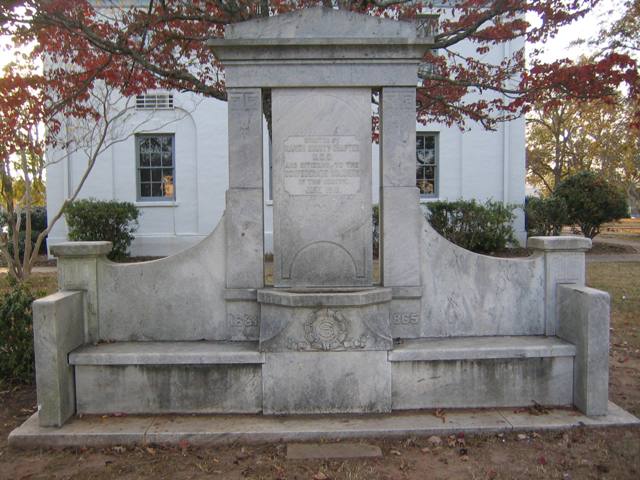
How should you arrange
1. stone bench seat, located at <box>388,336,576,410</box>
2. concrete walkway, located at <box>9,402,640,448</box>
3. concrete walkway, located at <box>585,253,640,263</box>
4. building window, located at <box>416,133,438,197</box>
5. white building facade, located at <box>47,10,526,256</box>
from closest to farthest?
concrete walkway, located at <box>9,402,640,448</box>, stone bench seat, located at <box>388,336,576,410</box>, concrete walkway, located at <box>585,253,640,263</box>, white building facade, located at <box>47,10,526,256</box>, building window, located at <box>416,133,438,197</box>

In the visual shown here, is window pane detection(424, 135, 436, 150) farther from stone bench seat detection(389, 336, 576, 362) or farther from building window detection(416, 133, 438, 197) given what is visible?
stone bench seat detection(389, 336, 576, 362)

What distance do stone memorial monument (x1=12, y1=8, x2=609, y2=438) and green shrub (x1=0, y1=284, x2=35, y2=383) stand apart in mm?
1016

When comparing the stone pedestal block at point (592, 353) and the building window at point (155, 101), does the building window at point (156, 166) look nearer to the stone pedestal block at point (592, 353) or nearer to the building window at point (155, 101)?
the building window at point (155, 101)

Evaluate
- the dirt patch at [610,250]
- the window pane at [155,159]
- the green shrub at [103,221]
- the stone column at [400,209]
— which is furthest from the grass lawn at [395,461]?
the dirt patch at [610,250]

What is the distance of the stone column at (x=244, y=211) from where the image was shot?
444cm

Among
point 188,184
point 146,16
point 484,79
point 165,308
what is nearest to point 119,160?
point 188,184

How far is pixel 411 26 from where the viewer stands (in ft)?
14.3

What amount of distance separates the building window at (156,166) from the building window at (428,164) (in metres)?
7.52

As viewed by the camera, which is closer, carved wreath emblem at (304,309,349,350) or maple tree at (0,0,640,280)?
carved wreath emblem at (304,309,349,350)

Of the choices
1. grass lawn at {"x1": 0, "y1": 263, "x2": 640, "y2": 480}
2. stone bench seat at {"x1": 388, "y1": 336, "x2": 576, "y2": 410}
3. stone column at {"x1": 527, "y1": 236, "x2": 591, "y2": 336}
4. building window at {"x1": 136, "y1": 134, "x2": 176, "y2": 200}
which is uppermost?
building window at {"x1": 136, "y1": 134, "x2": 176, "y2": 200}

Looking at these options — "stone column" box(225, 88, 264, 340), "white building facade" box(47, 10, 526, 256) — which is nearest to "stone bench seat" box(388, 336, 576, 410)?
"stone column" box(225, 88, 264, 340)

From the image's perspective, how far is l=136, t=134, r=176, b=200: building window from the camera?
15.4 meters

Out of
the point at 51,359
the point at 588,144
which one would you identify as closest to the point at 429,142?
the point at 51,359

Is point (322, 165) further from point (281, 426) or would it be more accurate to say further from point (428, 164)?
point (428, 164)
